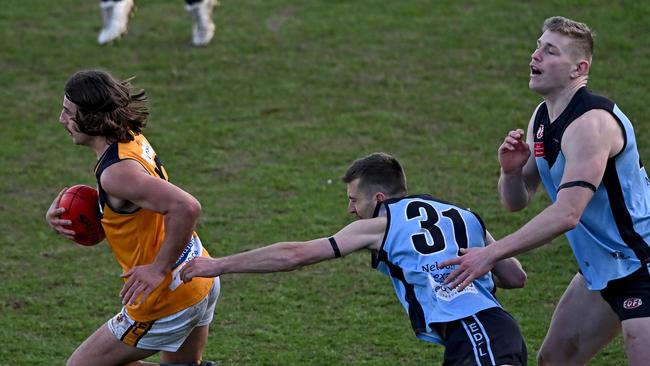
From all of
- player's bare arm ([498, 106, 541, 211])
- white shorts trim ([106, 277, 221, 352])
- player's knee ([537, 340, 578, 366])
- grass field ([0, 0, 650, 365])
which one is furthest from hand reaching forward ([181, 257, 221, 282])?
grass field ([0, 0, 650, 365])

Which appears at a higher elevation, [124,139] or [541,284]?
[124,139]

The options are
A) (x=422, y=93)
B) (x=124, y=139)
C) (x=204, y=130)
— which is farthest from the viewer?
(x=422, y=93)

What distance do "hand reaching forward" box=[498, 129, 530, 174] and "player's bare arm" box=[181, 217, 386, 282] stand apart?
2.77 ft

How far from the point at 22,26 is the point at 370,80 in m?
4.92

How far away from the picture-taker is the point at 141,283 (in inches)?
187

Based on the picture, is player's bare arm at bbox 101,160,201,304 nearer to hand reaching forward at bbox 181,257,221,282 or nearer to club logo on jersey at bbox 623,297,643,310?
hand reaching forward at bbox 181,257,221,282

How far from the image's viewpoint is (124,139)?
5012 mm

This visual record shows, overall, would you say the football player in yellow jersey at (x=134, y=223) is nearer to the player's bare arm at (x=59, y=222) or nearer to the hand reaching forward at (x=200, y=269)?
the player's bare arm at (x=59, y=222)

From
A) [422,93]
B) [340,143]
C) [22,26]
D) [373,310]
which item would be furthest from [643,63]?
[22,26]

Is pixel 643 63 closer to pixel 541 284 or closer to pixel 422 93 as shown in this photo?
pixel 422 93

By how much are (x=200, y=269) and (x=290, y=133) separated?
6.40m

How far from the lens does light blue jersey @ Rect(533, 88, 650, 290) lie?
4660mm

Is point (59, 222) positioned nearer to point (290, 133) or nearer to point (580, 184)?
point (580, 184)

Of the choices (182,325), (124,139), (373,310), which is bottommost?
(373,310)
